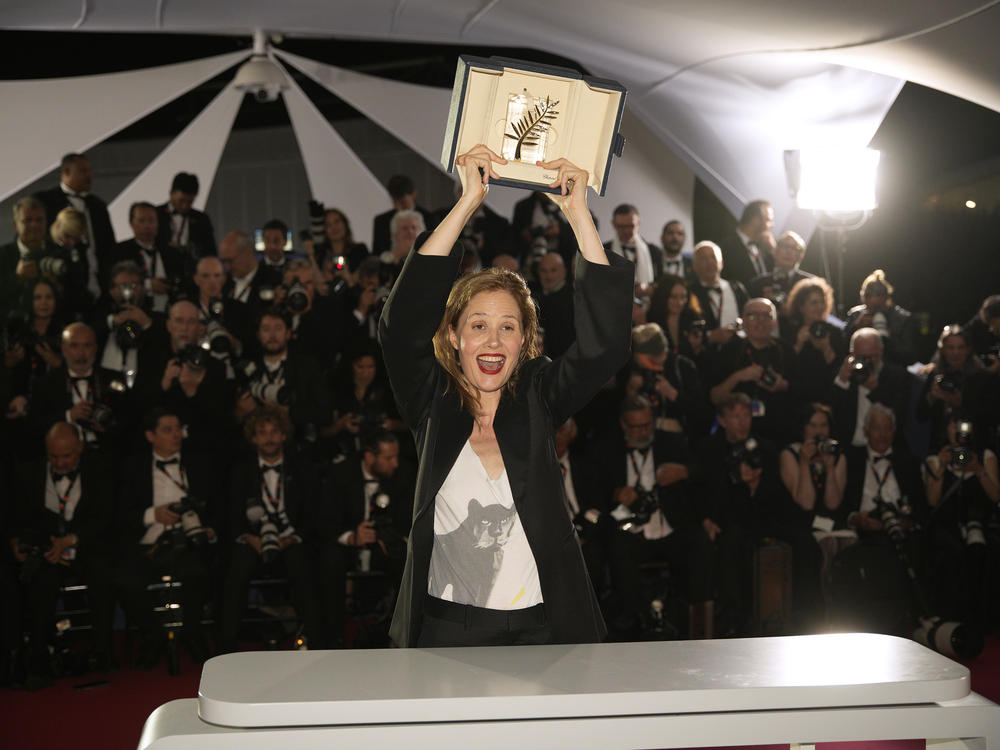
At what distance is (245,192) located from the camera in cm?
921

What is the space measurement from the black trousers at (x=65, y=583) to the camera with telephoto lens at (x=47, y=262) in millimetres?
1368

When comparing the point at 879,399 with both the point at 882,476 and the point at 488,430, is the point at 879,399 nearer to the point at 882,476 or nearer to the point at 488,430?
the point at 882,476

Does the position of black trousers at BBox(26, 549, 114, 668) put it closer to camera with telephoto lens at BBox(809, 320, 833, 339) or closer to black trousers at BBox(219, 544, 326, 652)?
black trousers at BBox(219, 544, 326, 652)

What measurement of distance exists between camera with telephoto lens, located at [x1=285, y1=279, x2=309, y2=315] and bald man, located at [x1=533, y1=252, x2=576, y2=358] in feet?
3.66

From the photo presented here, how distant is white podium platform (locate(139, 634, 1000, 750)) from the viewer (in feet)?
4.37

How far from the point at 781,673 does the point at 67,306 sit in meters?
4.34

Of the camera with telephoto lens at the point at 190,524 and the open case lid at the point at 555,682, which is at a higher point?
the open case lid at the point at 555,682

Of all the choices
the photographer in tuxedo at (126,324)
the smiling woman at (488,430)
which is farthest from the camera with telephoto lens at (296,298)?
the smiling woman at (488,430)

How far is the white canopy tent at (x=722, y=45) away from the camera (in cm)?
461

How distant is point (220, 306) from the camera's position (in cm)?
509

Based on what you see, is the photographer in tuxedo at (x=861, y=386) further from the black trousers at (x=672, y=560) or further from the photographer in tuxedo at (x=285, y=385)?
the photographer in tuxedo at (x=285, y=385)

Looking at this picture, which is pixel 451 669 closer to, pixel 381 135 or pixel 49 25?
pixel 49 25

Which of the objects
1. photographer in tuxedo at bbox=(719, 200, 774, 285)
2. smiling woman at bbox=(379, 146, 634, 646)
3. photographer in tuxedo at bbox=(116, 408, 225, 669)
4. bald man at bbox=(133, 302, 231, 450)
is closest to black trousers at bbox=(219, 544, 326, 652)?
photographer in tuxedo at bbox=(116, 408, 225, 669)

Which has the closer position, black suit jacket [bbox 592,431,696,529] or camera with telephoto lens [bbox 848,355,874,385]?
black suit jacket [bbox 592,431,696,529]
